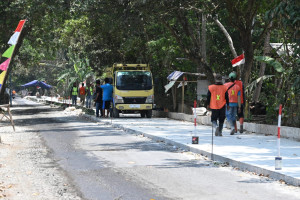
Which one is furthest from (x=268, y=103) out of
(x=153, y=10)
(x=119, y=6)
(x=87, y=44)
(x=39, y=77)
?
(x=39, y=77)

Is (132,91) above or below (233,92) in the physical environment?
above

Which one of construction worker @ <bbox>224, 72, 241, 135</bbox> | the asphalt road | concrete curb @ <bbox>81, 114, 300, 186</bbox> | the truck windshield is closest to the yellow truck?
the truck windshield

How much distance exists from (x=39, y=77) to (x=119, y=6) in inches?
3366

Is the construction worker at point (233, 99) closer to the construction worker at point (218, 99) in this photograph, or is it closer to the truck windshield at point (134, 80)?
the construction worker at point (218, 99)

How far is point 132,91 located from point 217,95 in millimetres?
13489

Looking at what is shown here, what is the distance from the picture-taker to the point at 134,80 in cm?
3020

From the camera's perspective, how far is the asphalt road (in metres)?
8.20

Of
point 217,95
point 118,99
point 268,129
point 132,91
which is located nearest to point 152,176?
Answer: point 217,95

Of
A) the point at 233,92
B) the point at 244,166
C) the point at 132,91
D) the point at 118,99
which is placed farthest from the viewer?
the point at 132,91

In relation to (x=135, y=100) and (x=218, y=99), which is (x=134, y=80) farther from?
(x=218, y=99)

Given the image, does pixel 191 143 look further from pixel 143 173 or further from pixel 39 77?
pixel 39 77

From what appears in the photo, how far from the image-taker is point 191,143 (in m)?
14.9

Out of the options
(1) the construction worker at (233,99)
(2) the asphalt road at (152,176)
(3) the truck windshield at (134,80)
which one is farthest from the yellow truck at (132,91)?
(2) the asphalt road at (152,176)

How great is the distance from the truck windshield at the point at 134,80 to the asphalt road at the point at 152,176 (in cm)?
1465
